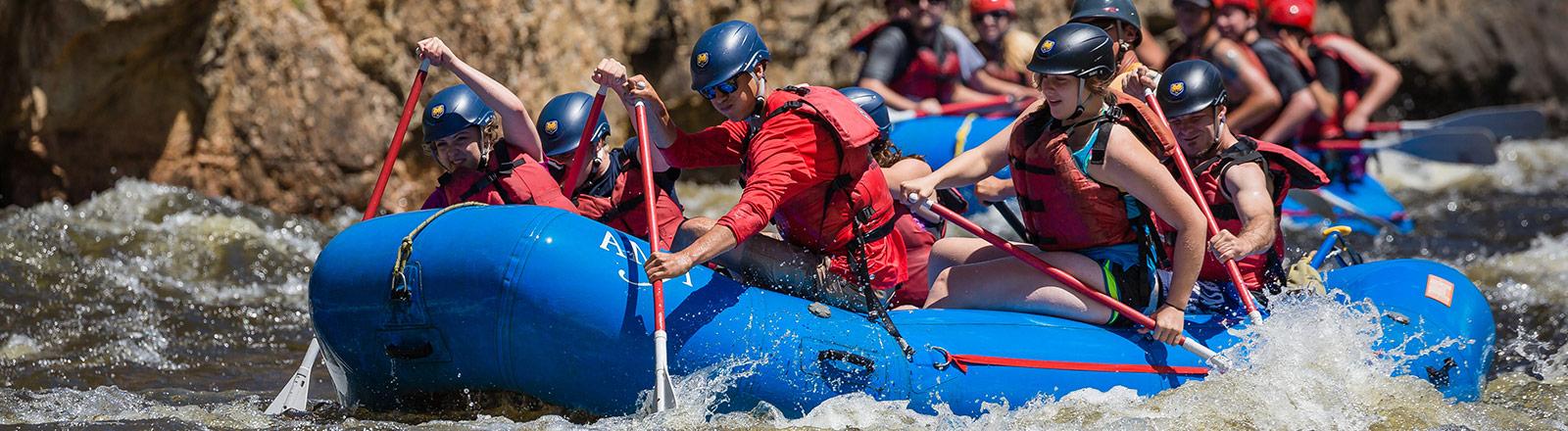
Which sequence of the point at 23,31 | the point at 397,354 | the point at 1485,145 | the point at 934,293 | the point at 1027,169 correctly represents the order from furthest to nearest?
the point at 1485,145 < the point at 23,31 < the point at 934,293 < the point at 1027,169 < the point at 397,354

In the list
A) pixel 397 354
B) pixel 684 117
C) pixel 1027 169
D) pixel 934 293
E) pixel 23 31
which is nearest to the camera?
pixel 397 354

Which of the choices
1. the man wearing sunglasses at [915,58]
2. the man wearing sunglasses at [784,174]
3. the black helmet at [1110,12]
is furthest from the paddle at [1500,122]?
the man wearing sunglasses at [784,174]

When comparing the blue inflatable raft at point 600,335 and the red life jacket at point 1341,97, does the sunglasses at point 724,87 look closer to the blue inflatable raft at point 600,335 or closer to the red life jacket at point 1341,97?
the blue inflatable raft at point 600,335

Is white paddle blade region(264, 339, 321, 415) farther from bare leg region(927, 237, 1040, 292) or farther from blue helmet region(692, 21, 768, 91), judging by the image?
bare leg region(927, 237, 1040, 292)

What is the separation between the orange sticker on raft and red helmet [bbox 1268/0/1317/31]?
211 inches

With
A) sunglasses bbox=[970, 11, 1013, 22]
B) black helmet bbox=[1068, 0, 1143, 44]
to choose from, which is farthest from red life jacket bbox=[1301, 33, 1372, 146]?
black helmet bbox=[1068, 0, 1143, 44]

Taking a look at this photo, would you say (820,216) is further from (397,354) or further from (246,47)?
(246,47)

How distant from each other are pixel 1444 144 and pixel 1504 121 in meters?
0.92

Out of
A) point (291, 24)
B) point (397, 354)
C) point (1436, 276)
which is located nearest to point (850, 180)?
point (397, 354)

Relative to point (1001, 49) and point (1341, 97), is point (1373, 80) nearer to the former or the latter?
point (1341, 97)

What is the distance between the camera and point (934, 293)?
5.79m

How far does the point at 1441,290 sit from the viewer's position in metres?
5.95

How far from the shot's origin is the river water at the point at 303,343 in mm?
5293

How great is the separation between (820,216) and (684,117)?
22.3 feet
